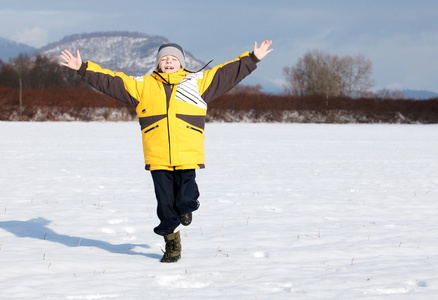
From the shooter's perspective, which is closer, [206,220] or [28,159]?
[206,220]

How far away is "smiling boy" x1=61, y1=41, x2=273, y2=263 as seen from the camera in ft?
12.6

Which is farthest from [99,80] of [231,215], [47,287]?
[231,215]

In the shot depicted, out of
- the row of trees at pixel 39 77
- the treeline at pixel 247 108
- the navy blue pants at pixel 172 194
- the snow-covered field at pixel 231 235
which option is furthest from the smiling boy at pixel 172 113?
the row of trees at pixel 39 77

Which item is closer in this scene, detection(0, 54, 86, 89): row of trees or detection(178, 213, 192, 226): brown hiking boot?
detection(178, 213, 192, 226): brown hiking boot

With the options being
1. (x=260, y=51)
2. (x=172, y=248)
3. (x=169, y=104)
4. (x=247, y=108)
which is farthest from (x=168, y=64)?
(x=247, y=108)

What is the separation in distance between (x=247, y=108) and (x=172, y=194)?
36263mm

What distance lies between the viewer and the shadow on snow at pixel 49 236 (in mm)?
4609

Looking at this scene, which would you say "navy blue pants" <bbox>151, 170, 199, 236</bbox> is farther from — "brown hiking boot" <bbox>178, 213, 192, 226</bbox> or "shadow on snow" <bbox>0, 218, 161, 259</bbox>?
"shadow on snow" <bbox>0, 218, 161, 259</bbox>

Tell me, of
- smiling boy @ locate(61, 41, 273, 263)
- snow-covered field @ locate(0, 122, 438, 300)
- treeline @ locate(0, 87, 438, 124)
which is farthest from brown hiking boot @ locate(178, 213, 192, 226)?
treeline @ locate(0, 87, 438, 124)

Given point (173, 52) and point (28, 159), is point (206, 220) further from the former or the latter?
point (28, 159)

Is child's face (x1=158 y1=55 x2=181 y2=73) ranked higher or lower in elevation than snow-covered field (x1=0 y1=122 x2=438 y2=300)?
higher

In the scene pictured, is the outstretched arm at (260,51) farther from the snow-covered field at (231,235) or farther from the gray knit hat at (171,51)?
the snow-covered field at (231,235)

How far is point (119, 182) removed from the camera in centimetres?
902

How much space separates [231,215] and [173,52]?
2.84 meters
